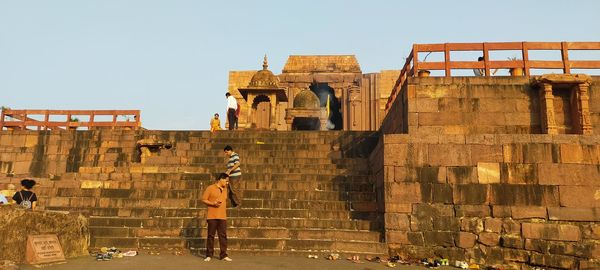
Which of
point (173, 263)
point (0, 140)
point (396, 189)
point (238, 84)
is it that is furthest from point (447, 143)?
point (238, 84)

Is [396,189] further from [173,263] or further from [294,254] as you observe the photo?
[173,263]

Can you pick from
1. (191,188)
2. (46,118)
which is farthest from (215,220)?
(46,118)

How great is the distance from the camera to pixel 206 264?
695 cm

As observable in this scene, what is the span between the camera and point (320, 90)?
26609mm

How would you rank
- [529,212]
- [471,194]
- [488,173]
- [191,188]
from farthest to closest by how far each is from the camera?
[191,188] → [488,173] → [471,194] → [529,212]

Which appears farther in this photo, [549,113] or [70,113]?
[70,113]

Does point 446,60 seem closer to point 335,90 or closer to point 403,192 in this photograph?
point 403,192

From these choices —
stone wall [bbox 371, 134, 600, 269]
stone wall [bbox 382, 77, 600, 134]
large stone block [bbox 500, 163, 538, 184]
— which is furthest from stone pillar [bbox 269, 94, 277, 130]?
large stone block [bbox 500, 163, 538, 184]

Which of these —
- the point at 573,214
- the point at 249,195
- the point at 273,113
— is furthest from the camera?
the point at 273,113

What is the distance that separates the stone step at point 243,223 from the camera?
354 inches

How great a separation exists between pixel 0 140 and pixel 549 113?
1772cm

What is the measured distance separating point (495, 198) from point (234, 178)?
17.7 feet

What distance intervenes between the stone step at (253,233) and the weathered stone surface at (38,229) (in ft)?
2.94

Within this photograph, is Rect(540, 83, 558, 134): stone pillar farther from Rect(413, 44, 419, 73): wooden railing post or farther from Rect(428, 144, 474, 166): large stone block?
Rect(413, 44, 419, 73): wooden railing post
